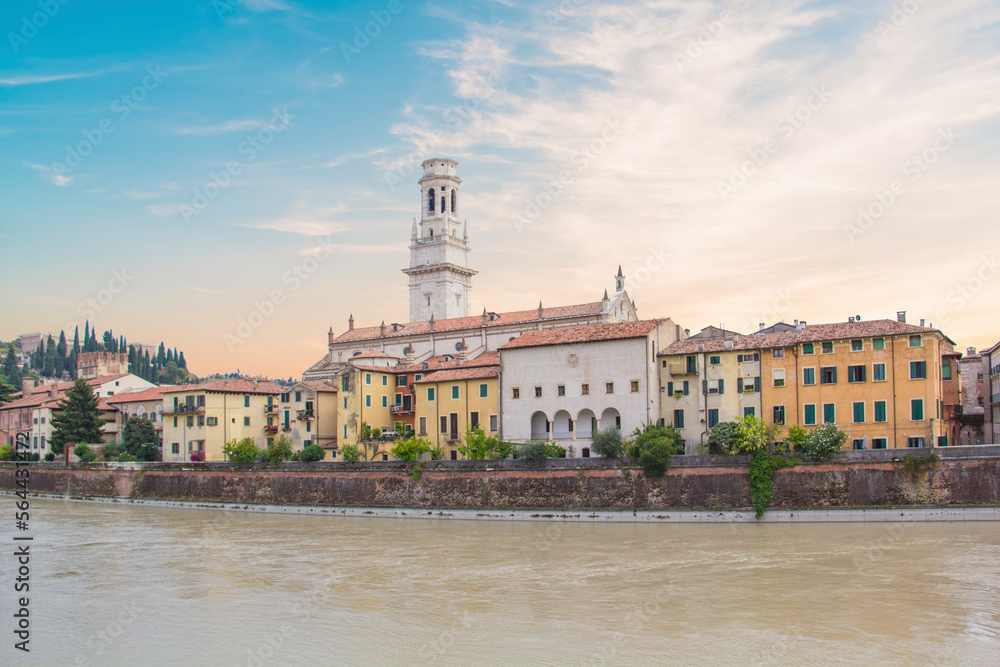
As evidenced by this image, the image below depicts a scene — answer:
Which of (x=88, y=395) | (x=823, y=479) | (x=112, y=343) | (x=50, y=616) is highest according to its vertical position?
(x=112, y=343)

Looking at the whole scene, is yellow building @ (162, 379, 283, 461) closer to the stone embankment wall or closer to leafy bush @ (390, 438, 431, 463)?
the stone embankment wall

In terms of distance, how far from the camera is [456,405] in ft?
166

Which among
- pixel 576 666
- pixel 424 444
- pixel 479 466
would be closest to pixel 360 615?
pixel 576 666

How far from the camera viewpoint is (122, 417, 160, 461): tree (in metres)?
62.2

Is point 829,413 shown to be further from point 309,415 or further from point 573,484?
point 309,415

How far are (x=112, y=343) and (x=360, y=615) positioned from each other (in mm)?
141253

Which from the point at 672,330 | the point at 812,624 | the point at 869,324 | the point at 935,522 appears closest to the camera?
the point at 812,624

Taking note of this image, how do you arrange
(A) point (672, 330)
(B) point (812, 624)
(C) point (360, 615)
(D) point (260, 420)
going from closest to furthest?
1. (B) point (812, 624)
2. (C) point (360, 615)
3. (A) point (672, 330)
4. (D) point (260, 420)

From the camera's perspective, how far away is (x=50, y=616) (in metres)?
21.7

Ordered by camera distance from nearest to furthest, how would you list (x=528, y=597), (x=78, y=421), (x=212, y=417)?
(x=528, y=597)
(x=212, y=417)
(x=78, y=421)

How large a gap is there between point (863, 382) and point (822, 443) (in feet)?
18.2

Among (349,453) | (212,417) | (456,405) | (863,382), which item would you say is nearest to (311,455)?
(349,453)

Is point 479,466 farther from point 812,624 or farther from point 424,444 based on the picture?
point 812,624

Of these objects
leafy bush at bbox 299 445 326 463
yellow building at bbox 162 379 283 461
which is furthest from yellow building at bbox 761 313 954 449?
yellow building at bbox 162 379 283 461
